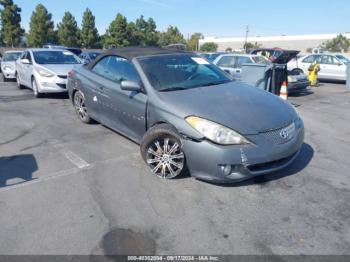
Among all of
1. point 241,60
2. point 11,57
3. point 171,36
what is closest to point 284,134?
point 241,60

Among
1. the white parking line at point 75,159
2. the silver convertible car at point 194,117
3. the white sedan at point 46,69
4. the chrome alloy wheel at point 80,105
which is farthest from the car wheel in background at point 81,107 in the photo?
the white sedan at point 46,69

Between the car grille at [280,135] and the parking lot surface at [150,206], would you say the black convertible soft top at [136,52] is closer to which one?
the parking lot surface at [150,206]

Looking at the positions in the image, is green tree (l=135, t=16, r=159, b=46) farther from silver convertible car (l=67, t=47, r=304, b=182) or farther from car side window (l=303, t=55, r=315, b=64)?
silver convertible car (l=67, t=47, r=304, b=182)

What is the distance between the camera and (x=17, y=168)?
4.30 m

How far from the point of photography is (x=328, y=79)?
51.0 feet

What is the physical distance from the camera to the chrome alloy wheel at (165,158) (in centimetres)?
376

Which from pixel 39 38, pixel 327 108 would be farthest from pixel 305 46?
pixel 327 108

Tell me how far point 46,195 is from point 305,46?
336ft

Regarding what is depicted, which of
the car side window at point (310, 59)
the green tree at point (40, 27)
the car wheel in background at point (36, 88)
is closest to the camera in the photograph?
the car wheel in background at point (36, 88)

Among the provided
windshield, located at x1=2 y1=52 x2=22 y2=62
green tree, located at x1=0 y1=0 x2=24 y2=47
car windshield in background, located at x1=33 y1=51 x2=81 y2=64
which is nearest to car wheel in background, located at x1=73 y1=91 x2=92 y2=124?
car windshield in background, located at x1=33 y1=51 x2=81 y2=64

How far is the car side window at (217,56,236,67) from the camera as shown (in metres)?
11.4

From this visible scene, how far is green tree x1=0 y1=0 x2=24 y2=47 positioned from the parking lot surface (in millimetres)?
44882

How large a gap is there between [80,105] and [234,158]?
4.06 metres

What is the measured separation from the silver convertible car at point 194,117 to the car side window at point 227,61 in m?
6.62
